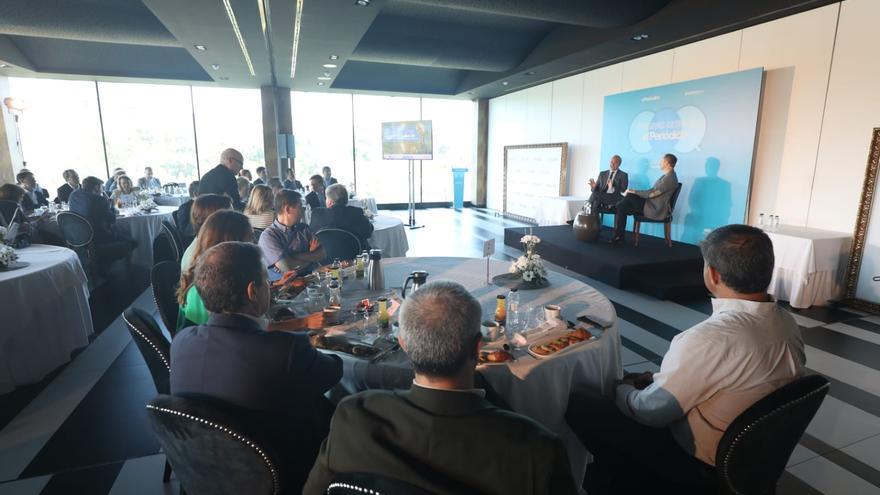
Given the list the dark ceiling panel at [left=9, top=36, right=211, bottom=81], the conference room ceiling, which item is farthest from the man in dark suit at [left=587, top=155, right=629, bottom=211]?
the dark ceiling panel at [left=9, top=36, right=211, bottom=81]

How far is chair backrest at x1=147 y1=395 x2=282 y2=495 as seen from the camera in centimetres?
108

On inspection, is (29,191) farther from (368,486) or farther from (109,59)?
(368,486)

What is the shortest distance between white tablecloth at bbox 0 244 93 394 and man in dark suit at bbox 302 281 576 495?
9.98 feet

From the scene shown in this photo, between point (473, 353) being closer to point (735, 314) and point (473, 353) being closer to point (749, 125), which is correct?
point (735, 314)

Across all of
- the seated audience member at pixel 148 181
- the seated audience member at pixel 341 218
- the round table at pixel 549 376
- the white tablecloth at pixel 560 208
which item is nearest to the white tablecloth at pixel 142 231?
the seated audience member at pixel 341 218

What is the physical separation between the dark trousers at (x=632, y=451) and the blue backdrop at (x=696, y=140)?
17.9 feet

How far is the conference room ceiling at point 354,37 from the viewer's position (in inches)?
204

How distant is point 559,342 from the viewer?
183 cm

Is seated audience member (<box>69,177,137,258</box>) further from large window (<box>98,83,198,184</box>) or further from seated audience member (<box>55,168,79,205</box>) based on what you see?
large window (<box>98,83,198,184</box>)

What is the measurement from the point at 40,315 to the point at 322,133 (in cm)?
982

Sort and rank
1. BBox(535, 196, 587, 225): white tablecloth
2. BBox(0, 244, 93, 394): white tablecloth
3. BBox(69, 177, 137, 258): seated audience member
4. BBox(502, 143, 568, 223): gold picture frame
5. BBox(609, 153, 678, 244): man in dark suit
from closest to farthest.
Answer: BBox(0, 244, 93, 394): white tablecloth
BBox(69, 177, 137, 258): seated audience member
BBox(609, 153, 678, 244): man in dark suit
BBox(535, 196, 587, 225): white tablecloth
BBox(502, 143, 568, 223): gold picture frame

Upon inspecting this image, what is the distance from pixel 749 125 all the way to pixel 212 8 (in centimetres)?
684

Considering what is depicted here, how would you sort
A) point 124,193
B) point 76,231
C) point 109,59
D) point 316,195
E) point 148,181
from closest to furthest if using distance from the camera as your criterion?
point 76,231, point 316,195, point 124,193, point 109,59, point 148,181

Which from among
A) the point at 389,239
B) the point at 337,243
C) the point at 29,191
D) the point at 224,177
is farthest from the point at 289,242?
the point at 29,191
